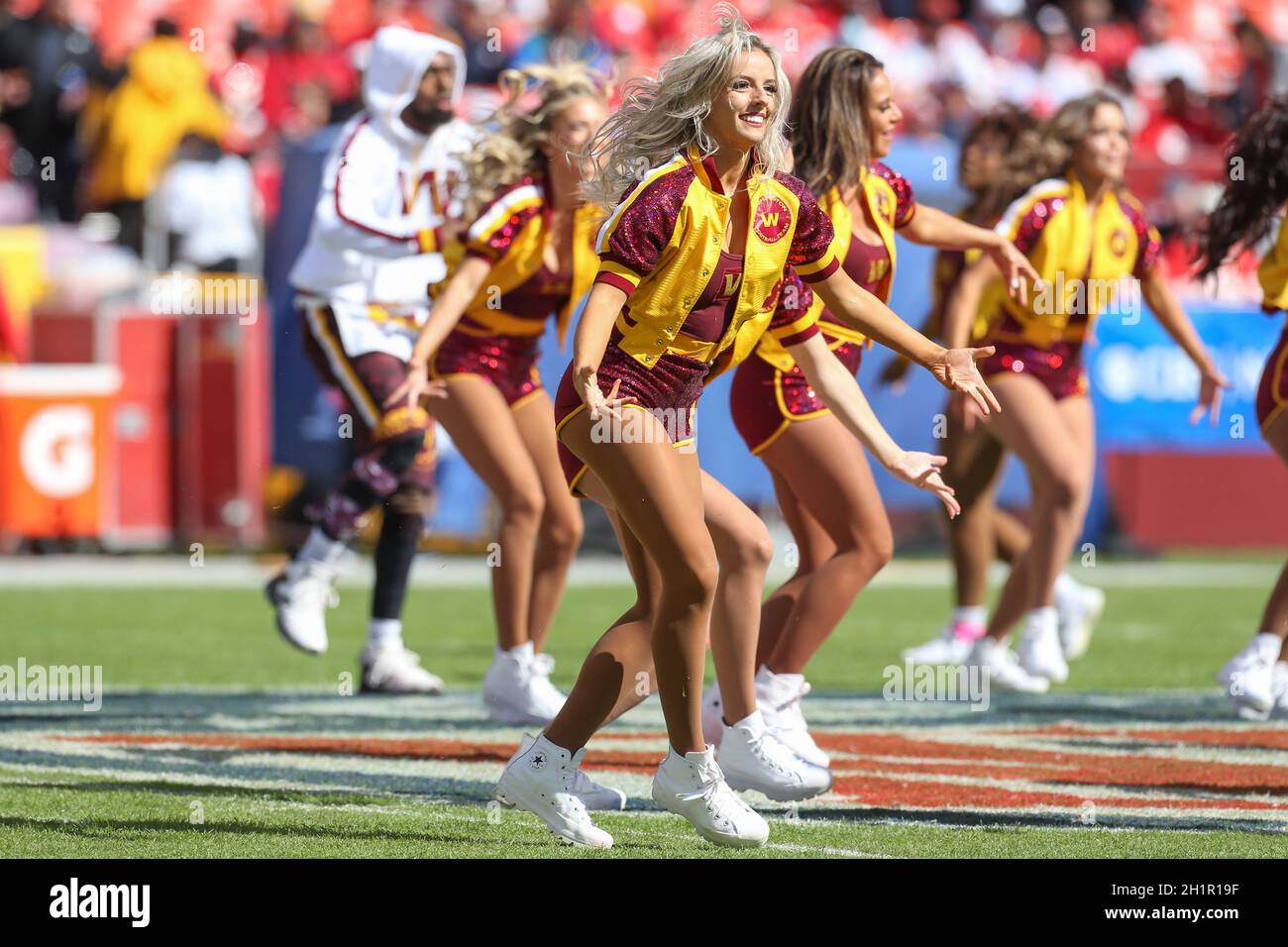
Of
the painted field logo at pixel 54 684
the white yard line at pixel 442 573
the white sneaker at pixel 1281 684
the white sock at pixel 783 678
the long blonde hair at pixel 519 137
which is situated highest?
the long blonde hair at pixel 519 137

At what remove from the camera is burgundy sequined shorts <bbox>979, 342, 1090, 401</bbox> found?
30.9ft

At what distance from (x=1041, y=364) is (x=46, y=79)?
11.5 meters

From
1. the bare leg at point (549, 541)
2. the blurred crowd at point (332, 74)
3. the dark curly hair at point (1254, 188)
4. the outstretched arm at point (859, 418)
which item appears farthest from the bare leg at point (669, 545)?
the blurred crowd at point (332, 74)

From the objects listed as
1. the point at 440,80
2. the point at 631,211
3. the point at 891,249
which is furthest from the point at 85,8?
the point at 631,211

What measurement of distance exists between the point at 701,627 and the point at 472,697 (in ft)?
12.1

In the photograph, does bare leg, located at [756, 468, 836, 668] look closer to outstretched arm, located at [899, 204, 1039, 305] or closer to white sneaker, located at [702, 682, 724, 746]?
white sneaker, located at [702, 682, 724, 746]

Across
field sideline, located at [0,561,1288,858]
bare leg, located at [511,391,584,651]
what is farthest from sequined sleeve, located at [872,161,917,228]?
field sideline, located at [0,561,1288,858]

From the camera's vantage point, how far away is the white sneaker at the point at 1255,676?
7.99 m

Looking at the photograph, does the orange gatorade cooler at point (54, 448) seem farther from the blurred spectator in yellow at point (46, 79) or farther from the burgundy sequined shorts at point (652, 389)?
the burgundy sequined shorts at point (652, 389)

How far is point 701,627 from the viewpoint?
5602 millimetres

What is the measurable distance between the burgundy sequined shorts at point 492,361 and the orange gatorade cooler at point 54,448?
8158 mm

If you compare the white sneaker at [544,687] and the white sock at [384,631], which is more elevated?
the white sneaker at [544,687]

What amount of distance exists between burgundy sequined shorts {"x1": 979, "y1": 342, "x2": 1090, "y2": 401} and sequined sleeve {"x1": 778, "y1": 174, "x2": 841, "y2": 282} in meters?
3.60
